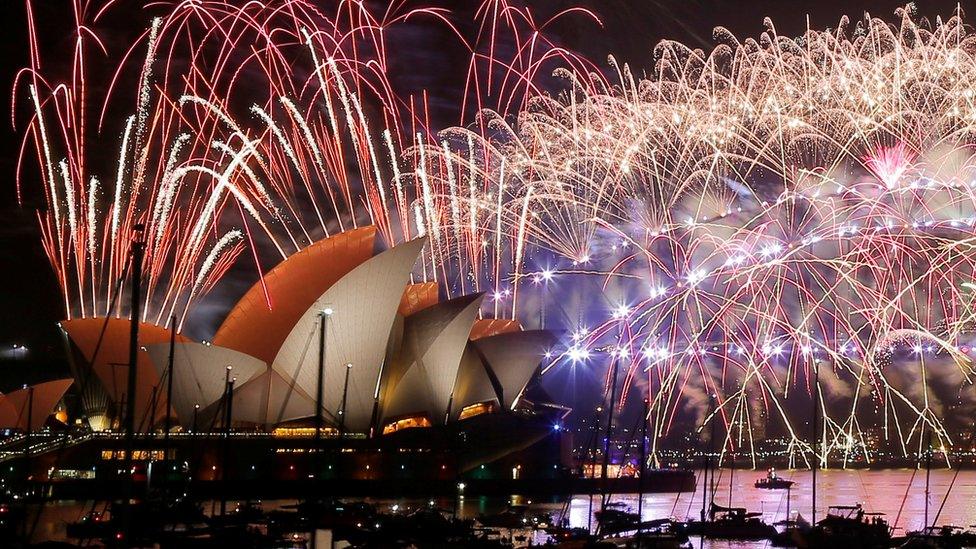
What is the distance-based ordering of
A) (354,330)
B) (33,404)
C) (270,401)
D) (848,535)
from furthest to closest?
1. (33,404)
2. (270,401)
3. (354,330)
4. (848,535)

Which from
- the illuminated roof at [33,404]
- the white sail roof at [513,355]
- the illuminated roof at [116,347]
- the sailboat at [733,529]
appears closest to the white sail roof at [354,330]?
the illuminated roof at [116,347]

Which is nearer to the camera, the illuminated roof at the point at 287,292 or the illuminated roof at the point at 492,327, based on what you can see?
the illuminated roof at the point at 287,292

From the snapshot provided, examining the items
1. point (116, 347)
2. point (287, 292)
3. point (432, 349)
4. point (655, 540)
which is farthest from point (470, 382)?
point (655, 540)

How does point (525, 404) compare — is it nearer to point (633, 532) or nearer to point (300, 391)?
point (300, 391)

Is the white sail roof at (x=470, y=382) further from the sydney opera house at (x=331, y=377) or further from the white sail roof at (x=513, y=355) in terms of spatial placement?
the white sail roof at (x=513, y=355)

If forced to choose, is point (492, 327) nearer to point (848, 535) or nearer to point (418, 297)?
point (418, 297)

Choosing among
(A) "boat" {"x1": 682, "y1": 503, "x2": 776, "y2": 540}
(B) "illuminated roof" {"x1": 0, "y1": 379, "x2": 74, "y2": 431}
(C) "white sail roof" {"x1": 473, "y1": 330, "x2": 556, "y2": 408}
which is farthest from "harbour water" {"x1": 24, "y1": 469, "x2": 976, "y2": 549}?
(B) "illuminated roof" {"x1": 0, "y1": 379, "x2": 74, "y2": 431}
